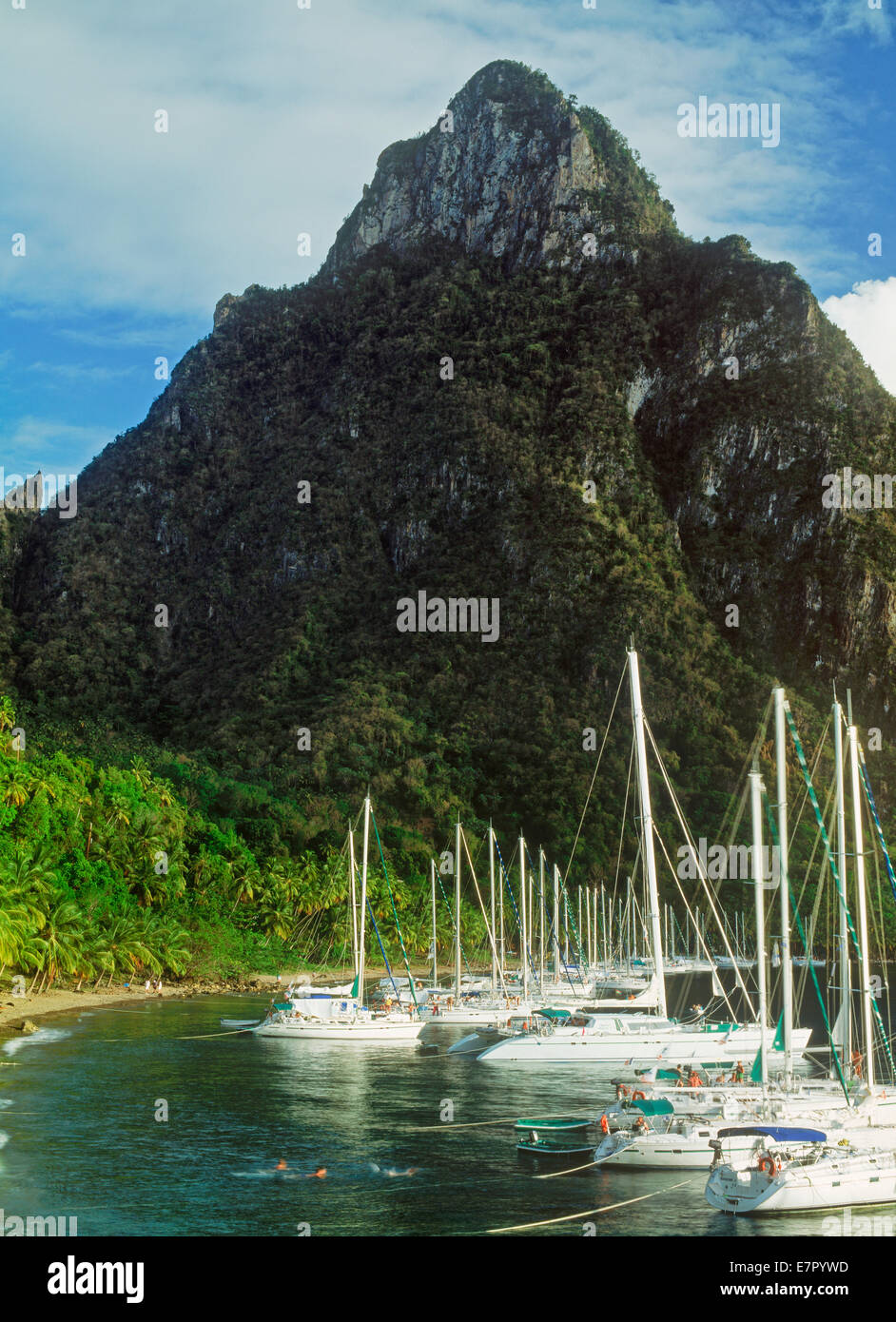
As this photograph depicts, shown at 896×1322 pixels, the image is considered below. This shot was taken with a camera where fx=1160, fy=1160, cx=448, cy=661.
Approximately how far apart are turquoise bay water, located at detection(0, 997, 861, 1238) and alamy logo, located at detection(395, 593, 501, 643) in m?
131

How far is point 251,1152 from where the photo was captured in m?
34.8

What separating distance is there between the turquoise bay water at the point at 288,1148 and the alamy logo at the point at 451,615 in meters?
131

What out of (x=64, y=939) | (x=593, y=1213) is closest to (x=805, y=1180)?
(x=593, y=1213)

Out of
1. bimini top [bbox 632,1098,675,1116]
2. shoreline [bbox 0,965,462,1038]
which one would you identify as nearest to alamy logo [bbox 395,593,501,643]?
shoreline [bbox 0,965,462,1038]

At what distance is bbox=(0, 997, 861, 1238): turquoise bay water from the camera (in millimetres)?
27438

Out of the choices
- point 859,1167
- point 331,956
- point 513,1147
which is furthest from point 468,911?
point 859,1167

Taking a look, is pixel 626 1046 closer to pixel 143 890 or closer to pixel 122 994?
pixel 122 994

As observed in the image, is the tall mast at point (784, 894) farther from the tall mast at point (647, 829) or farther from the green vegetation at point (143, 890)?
the green vegetation at point (143, 890)

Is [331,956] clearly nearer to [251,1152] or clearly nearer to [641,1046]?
[641,1046]

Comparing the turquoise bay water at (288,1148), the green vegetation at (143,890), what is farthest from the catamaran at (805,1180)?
the green vegetation at (143,890)

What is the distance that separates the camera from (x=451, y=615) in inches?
7549
